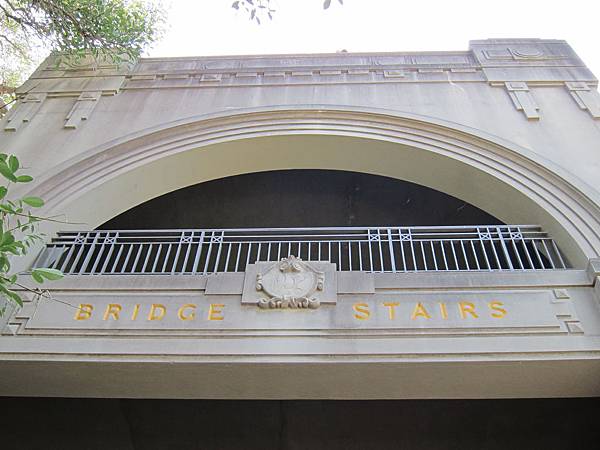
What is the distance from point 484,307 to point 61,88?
8.75 m

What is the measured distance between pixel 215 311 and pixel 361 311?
1.69 meters

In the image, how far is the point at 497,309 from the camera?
5863mm

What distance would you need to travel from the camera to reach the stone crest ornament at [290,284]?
5.97 m

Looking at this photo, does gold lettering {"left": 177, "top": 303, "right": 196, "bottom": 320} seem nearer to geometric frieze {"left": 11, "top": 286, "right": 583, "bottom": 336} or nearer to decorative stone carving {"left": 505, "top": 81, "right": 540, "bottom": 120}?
geometric frieze {"left": 11, "top": 286, "right": 583, "bottom": 336}

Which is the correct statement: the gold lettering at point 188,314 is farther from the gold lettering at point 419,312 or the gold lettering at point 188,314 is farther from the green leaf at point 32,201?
the gold lettering at point 419,312

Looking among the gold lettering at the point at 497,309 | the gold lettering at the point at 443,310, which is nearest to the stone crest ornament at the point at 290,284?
the gold lettering at the point at 443,310

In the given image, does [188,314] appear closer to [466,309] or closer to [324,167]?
[466,309]

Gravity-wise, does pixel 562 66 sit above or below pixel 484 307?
above

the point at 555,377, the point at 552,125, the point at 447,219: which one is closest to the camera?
the point at 555,377

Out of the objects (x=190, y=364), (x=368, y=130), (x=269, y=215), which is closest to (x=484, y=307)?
(x=190, y=364)

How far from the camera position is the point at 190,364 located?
221 inches

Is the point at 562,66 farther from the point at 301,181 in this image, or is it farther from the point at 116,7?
the point at 116,7

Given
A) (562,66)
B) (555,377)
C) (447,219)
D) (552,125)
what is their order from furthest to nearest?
(447,219), (562,66), (552,125), (555,377)

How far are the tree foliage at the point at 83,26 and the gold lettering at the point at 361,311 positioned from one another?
663cm
